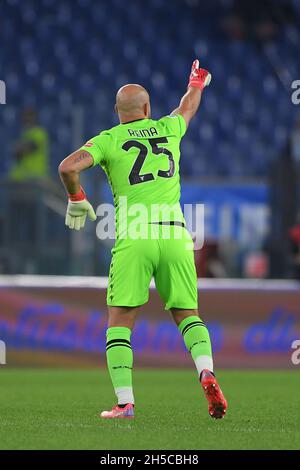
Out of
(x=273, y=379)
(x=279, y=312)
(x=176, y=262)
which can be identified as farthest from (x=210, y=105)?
(x=176, y=262)

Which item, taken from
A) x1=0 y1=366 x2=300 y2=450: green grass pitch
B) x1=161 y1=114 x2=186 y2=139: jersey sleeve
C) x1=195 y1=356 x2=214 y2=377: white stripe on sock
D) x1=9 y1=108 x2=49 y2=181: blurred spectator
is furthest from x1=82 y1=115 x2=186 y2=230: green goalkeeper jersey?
x1=9 y1=108 x2=49 y2=181: blurred spectator

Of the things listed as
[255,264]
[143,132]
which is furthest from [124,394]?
[255,264]

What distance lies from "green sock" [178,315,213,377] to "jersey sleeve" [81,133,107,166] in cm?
97

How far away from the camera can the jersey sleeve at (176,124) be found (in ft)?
17.1

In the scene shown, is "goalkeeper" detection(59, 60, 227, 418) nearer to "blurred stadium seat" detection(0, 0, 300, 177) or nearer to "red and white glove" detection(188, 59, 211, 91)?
"red and white glove" detection(188, 59, 211, 91)

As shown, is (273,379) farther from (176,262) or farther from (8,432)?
(8,432)

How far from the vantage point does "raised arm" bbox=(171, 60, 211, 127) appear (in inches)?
214

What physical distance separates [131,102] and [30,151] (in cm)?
768

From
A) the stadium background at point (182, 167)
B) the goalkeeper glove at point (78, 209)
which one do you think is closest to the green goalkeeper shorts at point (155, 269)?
the goalkeeper glove at point (78, 209)

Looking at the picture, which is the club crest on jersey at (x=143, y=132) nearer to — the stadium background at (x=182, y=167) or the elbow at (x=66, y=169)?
the elbow at (x=66, y=169)

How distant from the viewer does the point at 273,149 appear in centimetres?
1577

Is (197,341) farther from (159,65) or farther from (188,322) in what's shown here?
(159,65)

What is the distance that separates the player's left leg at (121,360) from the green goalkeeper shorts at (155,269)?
9 centimetres

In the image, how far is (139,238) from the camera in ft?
16.4
